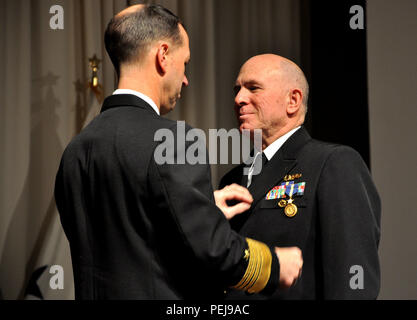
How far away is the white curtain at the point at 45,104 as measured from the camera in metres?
2.77

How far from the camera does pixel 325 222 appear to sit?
1635 mm

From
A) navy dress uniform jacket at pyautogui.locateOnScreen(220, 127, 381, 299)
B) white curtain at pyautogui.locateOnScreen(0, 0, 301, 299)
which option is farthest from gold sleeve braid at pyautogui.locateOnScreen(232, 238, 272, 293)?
white curtain at pyautogui.locateOnScreen(0, 0, 301, 299)

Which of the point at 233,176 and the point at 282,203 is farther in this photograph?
the point at 233,176

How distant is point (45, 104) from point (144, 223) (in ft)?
6.20

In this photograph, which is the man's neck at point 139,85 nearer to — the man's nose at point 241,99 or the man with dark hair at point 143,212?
the man with dark hair at point 143,212

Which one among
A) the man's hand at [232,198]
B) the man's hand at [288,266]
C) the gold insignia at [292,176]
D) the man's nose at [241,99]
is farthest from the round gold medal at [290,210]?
the man's nose at [241,99]

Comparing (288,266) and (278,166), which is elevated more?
(278,166)

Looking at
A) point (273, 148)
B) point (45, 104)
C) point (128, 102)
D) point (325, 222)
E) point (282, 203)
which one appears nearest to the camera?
point (128, 102)

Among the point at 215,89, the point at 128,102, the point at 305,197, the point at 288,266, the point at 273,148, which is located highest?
the point at 215,89

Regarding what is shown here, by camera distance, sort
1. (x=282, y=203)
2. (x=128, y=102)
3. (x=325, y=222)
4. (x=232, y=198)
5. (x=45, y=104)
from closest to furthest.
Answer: (x=128, y=102) < (x=232, y=198) < (x=325, y=222) < (x=282, y=203) < (x=45, y=104)

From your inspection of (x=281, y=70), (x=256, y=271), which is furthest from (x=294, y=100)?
(x=256, y=271)

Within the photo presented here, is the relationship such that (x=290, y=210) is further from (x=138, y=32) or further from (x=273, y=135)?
(x=138, y=32)

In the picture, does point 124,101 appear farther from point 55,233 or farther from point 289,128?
point 55,233

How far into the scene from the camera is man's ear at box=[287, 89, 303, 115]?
1929mm
